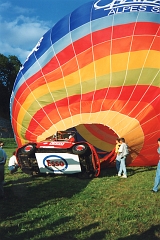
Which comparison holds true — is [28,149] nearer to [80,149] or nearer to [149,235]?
[80,149]

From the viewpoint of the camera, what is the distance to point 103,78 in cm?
770

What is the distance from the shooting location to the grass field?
3.92 m

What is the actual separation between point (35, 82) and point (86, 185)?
317cm

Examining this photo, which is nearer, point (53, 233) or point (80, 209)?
point (53, 233)

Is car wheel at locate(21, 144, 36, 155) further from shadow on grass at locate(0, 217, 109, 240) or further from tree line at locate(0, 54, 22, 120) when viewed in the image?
tree line at locate(0, 54, 22, 120)

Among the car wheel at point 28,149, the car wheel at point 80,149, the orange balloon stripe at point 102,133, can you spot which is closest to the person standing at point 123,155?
the car wheel at point 80,149

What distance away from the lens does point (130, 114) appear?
7.60 m

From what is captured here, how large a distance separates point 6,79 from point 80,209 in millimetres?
39715

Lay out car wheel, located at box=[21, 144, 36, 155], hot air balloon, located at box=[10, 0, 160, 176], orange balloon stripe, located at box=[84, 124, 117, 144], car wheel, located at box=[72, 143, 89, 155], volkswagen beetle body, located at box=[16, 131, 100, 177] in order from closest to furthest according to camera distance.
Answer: car wheel, located at box=[72, 143, 89, 155]
volkswagen beetle body, located at box=[16, 131, 100, 177]
car wheel, located at box=[21, 144, 36, 155]
hot air balloon, located at box=[10, 0, 160, 176]
orange balloon stripe, located at box=[84, 124, 117, 144]

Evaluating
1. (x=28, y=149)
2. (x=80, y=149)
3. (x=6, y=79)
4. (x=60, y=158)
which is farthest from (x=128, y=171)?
(x=6, y=79)

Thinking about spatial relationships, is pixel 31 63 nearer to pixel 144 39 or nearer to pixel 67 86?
pixel 67 86

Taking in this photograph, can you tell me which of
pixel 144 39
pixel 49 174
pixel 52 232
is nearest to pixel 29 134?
pixel 49 174

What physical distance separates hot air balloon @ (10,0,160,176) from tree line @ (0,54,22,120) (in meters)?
33.9

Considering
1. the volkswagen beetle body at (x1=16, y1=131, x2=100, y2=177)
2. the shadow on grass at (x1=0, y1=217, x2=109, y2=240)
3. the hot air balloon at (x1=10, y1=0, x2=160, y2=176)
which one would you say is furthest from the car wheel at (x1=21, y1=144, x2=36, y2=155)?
the shadow on grass at (x1=0, y1=217, x2=109, y2=240)
